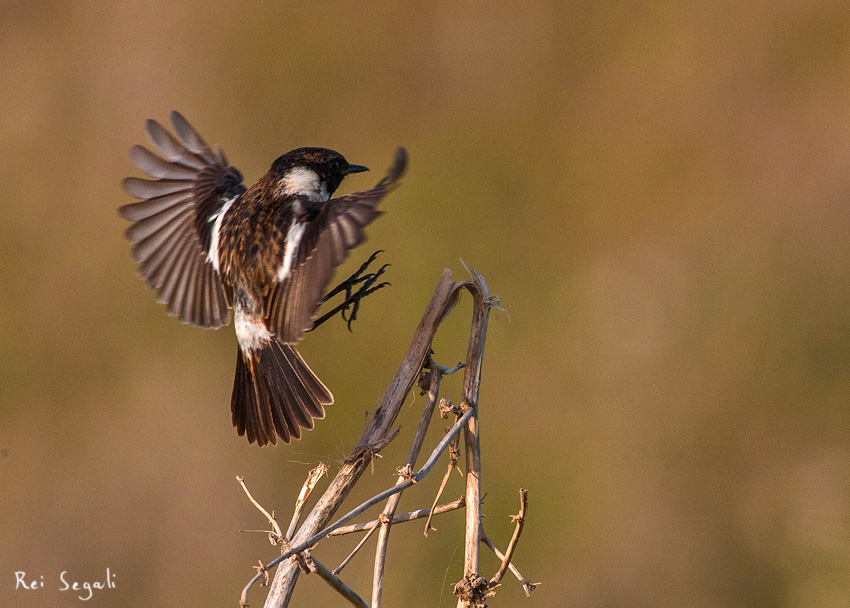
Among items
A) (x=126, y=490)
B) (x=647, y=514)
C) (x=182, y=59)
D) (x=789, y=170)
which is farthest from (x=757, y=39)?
(x=126, y=490)

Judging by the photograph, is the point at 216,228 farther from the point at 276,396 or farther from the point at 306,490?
the point at 306,490

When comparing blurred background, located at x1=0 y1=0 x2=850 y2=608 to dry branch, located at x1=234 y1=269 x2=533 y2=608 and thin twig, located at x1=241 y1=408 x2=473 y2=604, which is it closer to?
dry branch, located at x1=234 y1=269 x2=533 y2=608

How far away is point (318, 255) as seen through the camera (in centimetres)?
314

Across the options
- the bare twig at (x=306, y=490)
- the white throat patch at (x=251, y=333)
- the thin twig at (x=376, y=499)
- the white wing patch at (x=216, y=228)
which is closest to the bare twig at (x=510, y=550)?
the thin twig at (x=376, y=499)

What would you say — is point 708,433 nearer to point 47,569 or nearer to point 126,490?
point 126,490

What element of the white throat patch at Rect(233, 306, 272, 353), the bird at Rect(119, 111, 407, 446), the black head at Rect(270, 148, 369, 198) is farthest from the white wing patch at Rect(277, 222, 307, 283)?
the black head at Rect(270, 148, 369, 198)

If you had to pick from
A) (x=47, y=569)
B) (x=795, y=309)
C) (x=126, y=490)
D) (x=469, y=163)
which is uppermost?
(x=469, y=163)

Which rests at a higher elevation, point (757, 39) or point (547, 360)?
point (757, 39)

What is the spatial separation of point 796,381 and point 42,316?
15.5ft

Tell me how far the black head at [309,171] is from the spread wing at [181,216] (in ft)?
1.67

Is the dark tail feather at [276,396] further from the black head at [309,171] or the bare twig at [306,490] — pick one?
the bare twig at [306,490]

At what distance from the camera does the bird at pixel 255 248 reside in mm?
3158

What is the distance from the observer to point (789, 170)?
614 centimetres

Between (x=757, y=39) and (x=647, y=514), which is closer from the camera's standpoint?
(x=647, y=514)
